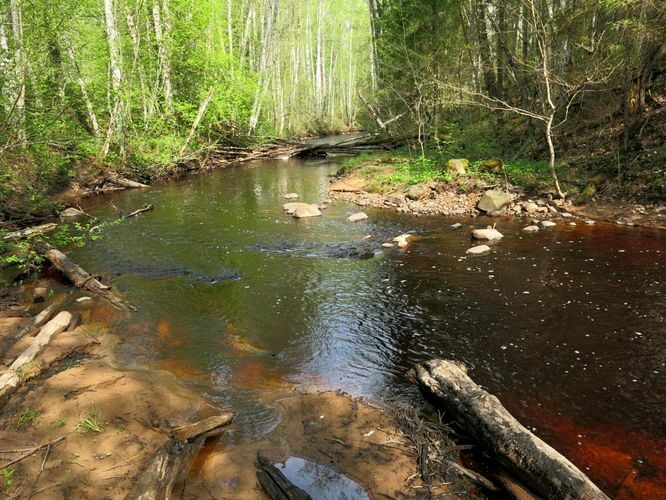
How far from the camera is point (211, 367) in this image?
5777 mm

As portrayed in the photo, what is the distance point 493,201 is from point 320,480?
11112 mm

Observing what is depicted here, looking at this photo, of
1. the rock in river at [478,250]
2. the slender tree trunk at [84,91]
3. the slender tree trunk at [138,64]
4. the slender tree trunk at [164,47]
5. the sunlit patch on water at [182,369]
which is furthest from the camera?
the slender tree trunk at [164,47]

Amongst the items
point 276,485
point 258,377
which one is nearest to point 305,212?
point 258,377

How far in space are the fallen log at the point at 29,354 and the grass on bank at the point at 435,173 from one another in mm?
11893

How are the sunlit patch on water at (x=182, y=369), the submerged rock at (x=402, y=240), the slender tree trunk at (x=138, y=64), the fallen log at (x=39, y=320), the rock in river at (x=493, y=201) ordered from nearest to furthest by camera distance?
the sunlit patch on water at (x=182, y=369)
the fallen log at (x=39, y=320)
the submerged rock at (x=402, y=240)
the rock in river at (x=493, y=201)
the slender tree trunk at (x=138, y=64)

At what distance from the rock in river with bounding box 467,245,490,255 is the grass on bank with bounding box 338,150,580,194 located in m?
4.95

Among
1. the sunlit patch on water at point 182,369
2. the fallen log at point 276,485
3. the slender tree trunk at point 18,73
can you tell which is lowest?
the sunlit patch on water at point 182,369

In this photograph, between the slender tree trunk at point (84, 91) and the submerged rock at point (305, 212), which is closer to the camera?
the submerged rock at point (305, 212)

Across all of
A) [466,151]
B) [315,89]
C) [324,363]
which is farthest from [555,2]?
[315,89]

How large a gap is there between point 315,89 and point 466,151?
3111 centimetres

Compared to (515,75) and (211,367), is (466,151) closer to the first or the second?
(515,75)

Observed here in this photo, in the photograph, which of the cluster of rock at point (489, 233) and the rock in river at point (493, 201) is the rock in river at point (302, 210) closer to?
the cluster of rock at point (489, 233)

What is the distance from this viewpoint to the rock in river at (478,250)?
981cm

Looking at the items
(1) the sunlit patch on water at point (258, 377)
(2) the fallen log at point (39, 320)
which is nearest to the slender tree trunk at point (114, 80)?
(2) the fallen log at point (39, 320)
